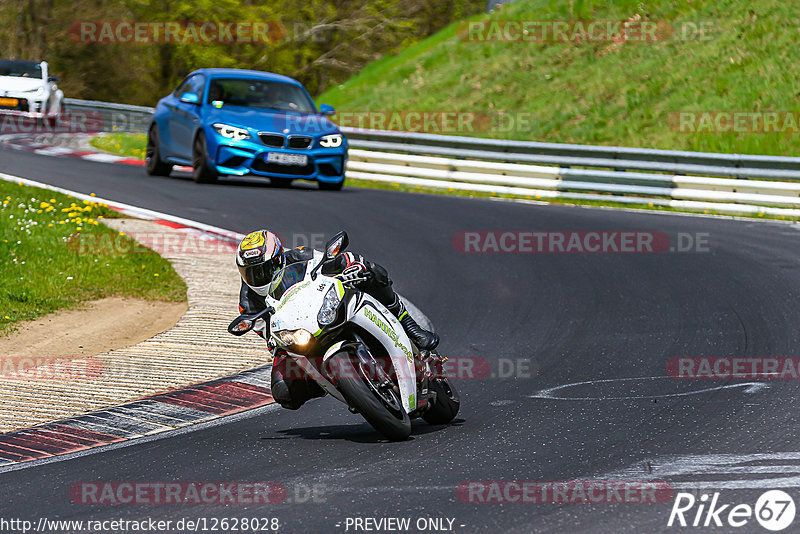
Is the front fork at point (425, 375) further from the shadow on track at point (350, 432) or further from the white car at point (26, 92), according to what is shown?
the white car at point (26, 92)

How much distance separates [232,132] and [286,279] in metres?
11.4

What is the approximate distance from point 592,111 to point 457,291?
13.8 m

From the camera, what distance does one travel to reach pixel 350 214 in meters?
15.9

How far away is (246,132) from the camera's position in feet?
56.9

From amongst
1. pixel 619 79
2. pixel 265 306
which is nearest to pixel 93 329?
pixel 265 306

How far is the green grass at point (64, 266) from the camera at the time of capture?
1075 centimetres

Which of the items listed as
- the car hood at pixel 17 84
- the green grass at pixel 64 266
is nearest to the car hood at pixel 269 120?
the green grass at pixel 64 266

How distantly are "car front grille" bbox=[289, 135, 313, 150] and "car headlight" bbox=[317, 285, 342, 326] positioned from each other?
11.7 m

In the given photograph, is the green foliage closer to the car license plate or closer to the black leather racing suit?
the car license plate

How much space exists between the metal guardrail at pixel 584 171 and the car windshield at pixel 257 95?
309 cm

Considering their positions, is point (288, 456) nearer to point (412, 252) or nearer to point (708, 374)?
point (708, 374)

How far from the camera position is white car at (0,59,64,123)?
97.5 ft

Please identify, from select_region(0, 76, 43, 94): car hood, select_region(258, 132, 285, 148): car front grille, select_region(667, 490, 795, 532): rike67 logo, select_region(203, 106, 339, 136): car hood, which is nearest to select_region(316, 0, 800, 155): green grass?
select_region(203, 106, 339, 136): car hood

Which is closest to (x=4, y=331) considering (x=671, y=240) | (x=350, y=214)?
(x=350, y=214)
